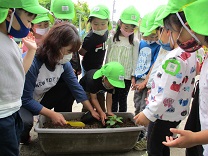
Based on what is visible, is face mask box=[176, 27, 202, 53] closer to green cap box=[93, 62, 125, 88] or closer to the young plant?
green cap box=[93, 62, 125, 88]

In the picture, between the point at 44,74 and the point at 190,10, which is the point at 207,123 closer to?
the point at 190,10

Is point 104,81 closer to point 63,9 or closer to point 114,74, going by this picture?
point 114,74

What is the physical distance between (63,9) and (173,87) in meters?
1.77

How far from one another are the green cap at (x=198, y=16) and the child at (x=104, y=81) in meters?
1.18

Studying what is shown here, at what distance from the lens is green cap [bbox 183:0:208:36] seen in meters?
0.97

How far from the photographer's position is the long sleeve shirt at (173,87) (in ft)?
4.77

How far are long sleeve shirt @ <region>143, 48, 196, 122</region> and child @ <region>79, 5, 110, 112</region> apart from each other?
1.21m

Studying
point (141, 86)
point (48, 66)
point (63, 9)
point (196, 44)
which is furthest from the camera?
point (63, 9)

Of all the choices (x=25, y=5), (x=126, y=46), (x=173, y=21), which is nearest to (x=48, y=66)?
(x=25, y=5)

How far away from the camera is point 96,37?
265 cm

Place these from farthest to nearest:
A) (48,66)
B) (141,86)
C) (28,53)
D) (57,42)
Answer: (141,86) → (48,66) → (57,42) → (28,53)

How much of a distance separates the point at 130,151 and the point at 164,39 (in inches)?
49.3

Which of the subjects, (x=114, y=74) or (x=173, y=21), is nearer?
(x=173, y=21)

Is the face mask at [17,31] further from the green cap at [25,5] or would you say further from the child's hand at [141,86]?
the child's hand at [141,86]
